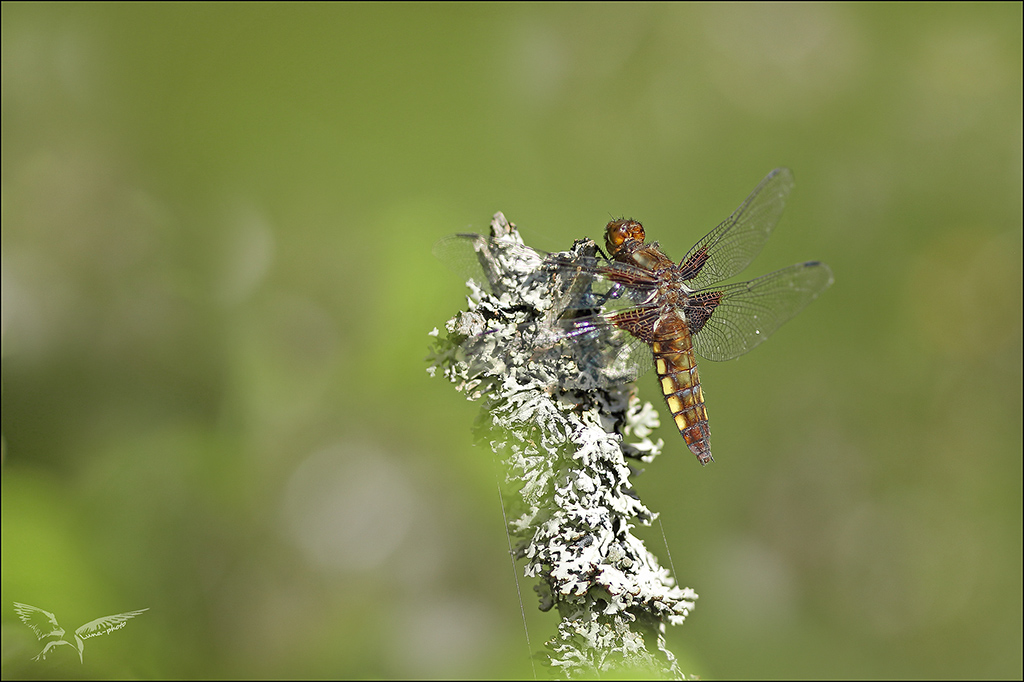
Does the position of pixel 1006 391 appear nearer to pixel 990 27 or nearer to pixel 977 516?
pixel 977 516

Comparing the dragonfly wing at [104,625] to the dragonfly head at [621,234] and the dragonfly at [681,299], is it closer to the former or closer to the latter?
the dragonfly at [681,299]

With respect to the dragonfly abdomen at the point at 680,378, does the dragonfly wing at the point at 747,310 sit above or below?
above

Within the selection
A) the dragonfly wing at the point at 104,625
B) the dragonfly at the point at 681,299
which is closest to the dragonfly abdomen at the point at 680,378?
the dragonfly at the point at 681,299

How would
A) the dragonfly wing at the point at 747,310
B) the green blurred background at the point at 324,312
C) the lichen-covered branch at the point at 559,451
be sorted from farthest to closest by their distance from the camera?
the green blurred background at the point at 324,312 < the dragonfly wing at the point at 747,310 < the lichen-covered branch at the point at 559,451

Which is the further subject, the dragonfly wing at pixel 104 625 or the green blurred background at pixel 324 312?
the green blurred background at pixel 324 312

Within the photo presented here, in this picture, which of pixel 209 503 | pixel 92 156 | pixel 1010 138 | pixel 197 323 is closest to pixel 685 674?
pixel 209 503

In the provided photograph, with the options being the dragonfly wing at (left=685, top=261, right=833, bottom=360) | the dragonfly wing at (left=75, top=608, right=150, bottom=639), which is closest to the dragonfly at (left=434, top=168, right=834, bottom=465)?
the dragonfly wing at (left=685, top=261, right=833, bottom=360)

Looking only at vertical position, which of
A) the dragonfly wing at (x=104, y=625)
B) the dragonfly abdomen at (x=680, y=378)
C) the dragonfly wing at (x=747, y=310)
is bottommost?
the dragonfly wing at (x=104, y=625)

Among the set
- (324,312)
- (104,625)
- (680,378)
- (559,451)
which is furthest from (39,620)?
(680,378)
